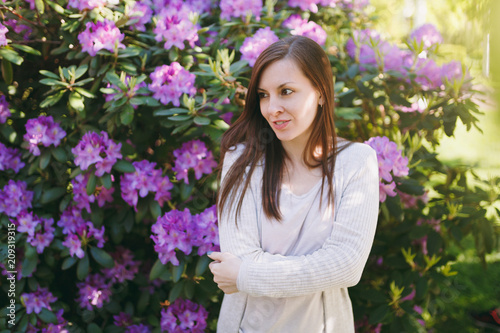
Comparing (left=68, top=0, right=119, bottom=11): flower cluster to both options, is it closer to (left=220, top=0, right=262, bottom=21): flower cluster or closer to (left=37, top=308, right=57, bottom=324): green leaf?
(left=220, top=0, right=262, bottom=21): flower cluster

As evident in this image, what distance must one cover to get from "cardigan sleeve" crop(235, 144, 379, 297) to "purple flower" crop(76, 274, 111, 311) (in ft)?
3.48

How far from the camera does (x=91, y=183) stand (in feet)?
6.19

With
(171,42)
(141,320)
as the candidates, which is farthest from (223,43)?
(141,320)

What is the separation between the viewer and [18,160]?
6.95 feet

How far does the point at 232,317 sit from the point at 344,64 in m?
1.45

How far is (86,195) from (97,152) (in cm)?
28

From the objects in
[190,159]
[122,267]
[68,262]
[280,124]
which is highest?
[280,124]

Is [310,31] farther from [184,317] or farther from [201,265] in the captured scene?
[184,317]

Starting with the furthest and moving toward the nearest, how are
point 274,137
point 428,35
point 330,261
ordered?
point 428,35
point 274,137
point 330,261

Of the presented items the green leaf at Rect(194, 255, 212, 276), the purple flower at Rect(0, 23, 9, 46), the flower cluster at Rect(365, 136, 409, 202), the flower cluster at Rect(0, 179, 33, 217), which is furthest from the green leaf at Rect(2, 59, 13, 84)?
the flower cluster at Rect(365, 136, 409, 202)

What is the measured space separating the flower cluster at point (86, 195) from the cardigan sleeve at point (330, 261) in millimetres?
869

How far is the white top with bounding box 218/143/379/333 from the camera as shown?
1.36 meters

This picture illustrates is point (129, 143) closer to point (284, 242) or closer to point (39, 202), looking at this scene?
point (39, 202)

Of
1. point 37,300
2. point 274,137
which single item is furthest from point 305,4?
point 37,300
